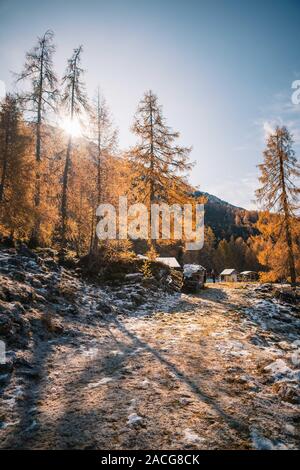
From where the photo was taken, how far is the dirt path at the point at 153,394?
11.0 ft

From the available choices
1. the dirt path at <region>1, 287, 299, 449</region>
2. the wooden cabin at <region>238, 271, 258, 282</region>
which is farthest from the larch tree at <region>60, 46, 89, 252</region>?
the wooden cabin at <region>238, 271, 258, 282</region>

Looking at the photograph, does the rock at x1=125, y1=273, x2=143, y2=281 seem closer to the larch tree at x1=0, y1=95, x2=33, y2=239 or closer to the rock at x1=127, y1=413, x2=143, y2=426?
the larch tree at x1=0, y1=95, x2=33, y2=239

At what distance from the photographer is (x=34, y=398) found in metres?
4.35

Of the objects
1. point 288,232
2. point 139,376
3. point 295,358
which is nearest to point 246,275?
point 288,232

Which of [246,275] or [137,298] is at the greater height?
[137,298]

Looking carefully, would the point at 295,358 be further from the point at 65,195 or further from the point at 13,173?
the point at 65,195

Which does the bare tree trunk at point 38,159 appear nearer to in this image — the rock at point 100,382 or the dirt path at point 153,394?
the dirt path at point 153,394

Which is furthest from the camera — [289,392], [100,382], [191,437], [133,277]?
[133,277]

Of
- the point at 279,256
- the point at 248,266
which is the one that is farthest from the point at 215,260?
the point at 279,256

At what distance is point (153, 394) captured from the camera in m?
4.45

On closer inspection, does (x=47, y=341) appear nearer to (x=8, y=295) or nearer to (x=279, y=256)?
(x=8, y=295)

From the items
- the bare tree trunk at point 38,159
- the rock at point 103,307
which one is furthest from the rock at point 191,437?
the bare tree trunk at point 38,159

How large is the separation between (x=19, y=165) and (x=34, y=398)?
11829mm
